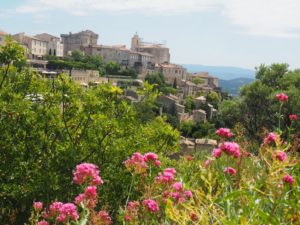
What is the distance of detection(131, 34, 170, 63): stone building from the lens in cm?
11461

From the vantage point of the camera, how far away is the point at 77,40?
105875mm

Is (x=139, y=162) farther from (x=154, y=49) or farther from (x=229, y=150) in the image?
(x=154, y=49)

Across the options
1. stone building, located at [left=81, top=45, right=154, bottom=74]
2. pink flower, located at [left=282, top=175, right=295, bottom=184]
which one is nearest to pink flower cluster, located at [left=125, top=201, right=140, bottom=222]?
pink flower, located at [left=282, top=175, right=295, bottom=184]

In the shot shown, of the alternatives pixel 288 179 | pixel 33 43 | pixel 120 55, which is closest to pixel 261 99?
pixel 288 179

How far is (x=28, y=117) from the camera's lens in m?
5.89

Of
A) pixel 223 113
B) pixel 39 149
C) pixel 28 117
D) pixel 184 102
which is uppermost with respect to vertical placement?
pixel 28 117

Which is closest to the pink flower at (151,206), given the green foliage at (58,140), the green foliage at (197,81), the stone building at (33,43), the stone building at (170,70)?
the green foliage at (58,140)

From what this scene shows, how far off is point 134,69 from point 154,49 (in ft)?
98.3

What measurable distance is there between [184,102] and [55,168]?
54.3 meters

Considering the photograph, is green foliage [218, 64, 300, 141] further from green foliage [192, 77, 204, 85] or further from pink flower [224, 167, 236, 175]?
green foliage [192, 77, 204, 85]

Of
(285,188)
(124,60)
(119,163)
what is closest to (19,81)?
(119,163)

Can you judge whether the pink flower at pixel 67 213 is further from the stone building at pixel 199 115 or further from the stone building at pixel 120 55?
the stone building at pixel 120 55

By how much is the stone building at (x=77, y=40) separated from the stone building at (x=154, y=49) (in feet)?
45.4

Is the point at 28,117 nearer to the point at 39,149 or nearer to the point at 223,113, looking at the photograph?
the point at 39,149
